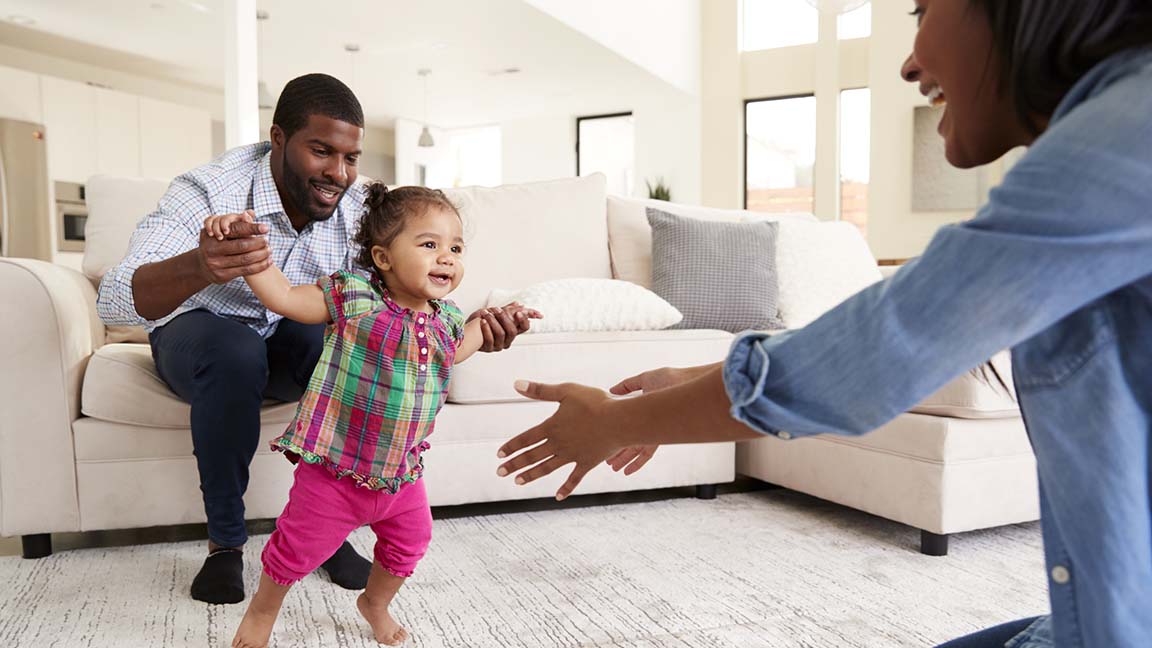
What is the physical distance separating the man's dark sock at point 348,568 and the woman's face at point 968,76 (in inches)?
56.3

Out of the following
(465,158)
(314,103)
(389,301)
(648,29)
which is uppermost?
(648,29)

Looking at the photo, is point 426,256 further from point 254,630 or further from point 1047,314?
point 1047,314

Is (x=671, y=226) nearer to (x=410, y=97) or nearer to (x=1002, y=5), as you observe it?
(x=1002, y=5)

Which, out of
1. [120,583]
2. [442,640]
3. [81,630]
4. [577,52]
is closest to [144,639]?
[81,630]

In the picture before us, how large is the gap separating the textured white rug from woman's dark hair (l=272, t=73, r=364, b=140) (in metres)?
0.96

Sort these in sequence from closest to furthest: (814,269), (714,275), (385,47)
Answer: (714,275) → (814,269) → (385,47)

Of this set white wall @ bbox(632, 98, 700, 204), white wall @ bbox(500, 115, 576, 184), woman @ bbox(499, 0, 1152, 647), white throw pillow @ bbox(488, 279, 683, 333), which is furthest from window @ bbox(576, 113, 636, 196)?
woman @ bbox(499, 0, 1152, 647)

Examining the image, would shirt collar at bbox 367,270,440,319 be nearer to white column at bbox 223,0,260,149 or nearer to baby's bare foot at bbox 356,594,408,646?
baby's bare foot at bbox 356,594,408,646

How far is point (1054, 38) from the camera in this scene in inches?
21.3

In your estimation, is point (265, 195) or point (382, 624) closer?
point (382, 624)

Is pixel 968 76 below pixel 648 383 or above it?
above

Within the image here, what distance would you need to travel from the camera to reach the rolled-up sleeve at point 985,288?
0.48 meters

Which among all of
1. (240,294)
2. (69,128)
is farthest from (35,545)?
(69,128)

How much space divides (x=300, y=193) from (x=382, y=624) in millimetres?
925
